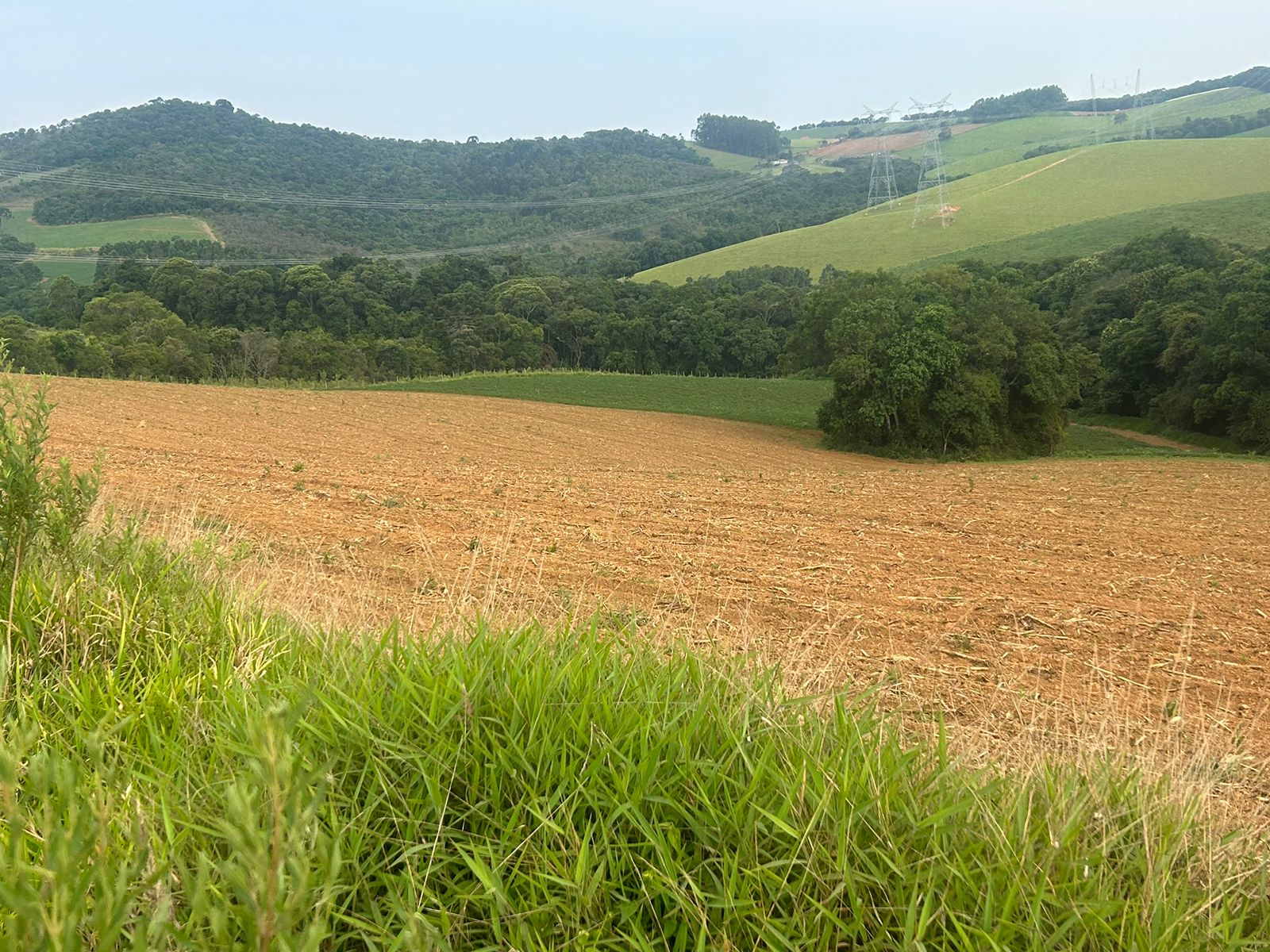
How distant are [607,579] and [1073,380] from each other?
39.0m

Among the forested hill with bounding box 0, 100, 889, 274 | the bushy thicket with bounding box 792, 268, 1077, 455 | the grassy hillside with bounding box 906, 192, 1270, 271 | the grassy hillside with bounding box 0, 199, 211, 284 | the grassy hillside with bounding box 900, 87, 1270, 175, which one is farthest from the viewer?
the grassy hillside with bounding box 900, 87, 1270, 175

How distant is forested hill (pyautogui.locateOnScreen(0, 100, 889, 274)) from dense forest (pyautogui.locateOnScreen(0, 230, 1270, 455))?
96.5 ft

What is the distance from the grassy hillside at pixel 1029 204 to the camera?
10188 cm

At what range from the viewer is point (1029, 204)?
11100 centimetres

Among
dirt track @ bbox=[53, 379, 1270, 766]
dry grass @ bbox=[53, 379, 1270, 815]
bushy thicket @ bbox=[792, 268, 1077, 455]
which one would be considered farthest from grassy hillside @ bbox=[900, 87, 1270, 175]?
A: dry grass @ bbox=[53, 379, 1270, 815]

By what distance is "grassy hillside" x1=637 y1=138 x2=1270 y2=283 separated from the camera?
101875mm

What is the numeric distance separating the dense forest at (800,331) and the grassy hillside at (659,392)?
3109mm

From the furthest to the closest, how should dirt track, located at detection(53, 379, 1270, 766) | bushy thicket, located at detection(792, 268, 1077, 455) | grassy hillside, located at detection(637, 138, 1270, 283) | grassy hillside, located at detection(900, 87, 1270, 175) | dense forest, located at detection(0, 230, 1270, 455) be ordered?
grassy hillside, located at detection(900, 87, 1270, 175), grassy hillside, located at detection(637, 138, 1270, 283), dense forest, located at detection(0, 230, 1270, 455), bushy thicket, located at detection(792, 268, 1077, 455), dirt track, located at detection(53, 379, 1270, 766)

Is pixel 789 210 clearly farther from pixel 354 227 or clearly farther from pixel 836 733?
pixel 836 733

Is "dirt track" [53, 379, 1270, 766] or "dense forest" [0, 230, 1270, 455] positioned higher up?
"dense forest" [0, 230, 1270, 455]

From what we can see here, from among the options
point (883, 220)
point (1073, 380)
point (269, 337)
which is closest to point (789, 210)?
point (883, 220)

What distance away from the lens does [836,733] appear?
261cm

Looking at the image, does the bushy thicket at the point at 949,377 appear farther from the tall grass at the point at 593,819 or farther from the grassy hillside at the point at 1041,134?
the grassy hillside at the point at 1041,134

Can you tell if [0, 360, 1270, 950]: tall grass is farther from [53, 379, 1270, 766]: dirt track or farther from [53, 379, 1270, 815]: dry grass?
[53, 379, 1270, 766]: dirt track
